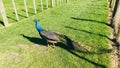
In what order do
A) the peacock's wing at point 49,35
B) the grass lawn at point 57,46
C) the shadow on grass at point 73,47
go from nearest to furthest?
the grass lawn at point 57,46 → the shadow on grass at point 73,47 → the peacock's wing at point 49,35

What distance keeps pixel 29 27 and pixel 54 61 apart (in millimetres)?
5086

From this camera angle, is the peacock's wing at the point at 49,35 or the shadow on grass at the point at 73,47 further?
the peacock's wing at the point at 49,35

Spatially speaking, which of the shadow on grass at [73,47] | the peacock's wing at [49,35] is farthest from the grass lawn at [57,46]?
the peacock's wing at [49,35]

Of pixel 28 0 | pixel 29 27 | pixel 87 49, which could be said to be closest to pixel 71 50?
pixel 87 49

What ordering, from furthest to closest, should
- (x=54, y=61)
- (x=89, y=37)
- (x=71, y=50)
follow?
(x=89, y=37) < (x=71, y=50) < (x=54, y=61)

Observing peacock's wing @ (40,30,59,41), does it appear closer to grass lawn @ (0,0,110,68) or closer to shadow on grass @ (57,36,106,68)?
shadow on grass @ (57,36,106,68)

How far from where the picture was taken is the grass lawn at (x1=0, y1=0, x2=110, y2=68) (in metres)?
8.09

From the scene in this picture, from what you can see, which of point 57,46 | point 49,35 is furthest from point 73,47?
point 49,35

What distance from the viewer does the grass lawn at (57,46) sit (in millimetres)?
8094

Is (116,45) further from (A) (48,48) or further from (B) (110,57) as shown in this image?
(A) (48,48)

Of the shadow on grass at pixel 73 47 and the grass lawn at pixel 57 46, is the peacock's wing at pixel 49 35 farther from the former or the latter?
the grass lawn at pixel 57 46

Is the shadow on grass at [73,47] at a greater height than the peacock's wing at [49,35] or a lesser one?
lesser

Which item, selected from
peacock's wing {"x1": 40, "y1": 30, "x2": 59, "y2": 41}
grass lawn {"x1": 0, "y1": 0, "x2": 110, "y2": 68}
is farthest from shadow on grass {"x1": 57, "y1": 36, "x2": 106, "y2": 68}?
peacock's wing {"x1": 40, "y1": 30, "x2": 59, "y2": 41}

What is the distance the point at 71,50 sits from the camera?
9.05m
